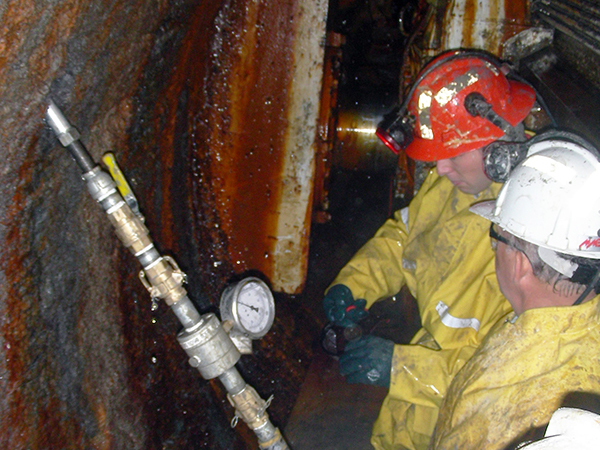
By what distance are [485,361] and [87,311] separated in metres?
1.45

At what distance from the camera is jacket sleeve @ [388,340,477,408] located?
6.56ft

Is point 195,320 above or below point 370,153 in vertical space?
above

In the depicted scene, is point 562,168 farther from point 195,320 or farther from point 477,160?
point 195,320

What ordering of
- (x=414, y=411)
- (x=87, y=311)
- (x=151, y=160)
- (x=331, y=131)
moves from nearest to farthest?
1. (x=87, y=311)
2. (x=151, y=160)
3. (x=414, y=411)
4. (x=331, y=131)

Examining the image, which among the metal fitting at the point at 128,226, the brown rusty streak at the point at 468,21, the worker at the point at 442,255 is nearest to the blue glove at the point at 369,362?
the worker at the point at 442,255

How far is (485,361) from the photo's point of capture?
156 centimetres

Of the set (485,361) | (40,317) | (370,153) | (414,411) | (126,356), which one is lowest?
(414,411)

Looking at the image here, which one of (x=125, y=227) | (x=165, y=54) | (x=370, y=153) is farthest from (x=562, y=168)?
(x=370, y=153)

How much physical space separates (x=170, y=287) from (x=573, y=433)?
1.14 metres

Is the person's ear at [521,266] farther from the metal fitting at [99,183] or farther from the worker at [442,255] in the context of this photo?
the metal fitting at [99,183]

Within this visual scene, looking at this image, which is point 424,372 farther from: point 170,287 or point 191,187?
point 191,187

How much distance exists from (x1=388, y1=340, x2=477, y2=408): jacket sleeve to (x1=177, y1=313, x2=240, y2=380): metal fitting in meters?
0.92

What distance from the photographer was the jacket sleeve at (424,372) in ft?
6.56

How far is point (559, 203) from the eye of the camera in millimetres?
1462
